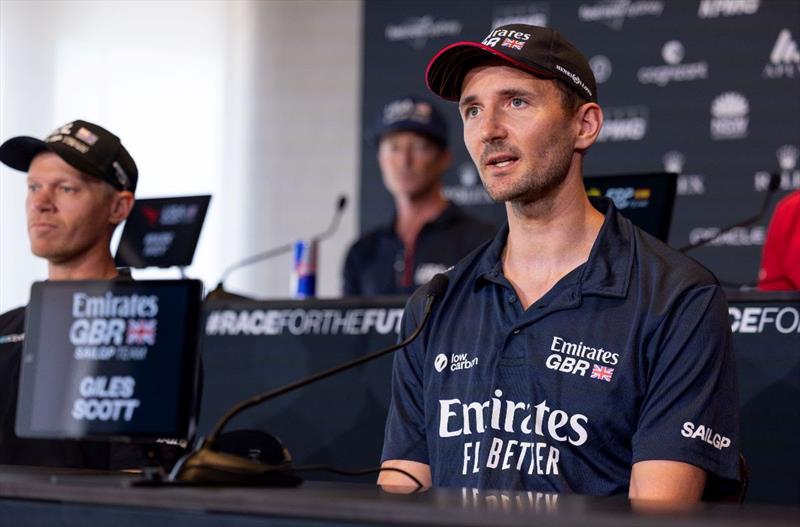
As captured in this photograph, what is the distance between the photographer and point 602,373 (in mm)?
1835

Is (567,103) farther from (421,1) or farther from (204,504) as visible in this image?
(421,1)

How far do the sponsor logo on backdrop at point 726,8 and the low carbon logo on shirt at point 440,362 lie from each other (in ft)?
8.62

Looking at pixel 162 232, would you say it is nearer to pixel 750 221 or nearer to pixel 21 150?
pixel 21 150

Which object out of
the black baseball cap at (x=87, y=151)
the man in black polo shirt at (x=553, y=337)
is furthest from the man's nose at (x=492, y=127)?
the black baseball cap at (x=87, y=151)

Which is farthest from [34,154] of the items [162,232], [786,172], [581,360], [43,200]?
[786,172]

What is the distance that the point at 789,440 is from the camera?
241cm

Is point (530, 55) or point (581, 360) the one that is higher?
point (530, 55)

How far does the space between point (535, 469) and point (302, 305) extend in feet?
3.92

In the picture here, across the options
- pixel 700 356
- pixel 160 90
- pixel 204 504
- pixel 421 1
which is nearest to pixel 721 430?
pixel 700 356

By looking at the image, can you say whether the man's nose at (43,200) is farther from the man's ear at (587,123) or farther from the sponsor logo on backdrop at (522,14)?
the sponsor logo on backdrop at (522,14)

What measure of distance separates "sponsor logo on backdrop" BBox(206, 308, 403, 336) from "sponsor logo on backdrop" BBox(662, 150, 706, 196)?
5.76 ft

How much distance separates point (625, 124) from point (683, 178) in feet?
0.95

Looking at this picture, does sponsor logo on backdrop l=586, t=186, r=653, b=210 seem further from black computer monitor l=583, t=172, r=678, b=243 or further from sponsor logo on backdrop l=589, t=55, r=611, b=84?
sponsor logo on backdrop l=589, t=55, r=611, b=84

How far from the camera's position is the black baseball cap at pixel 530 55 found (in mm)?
1990
